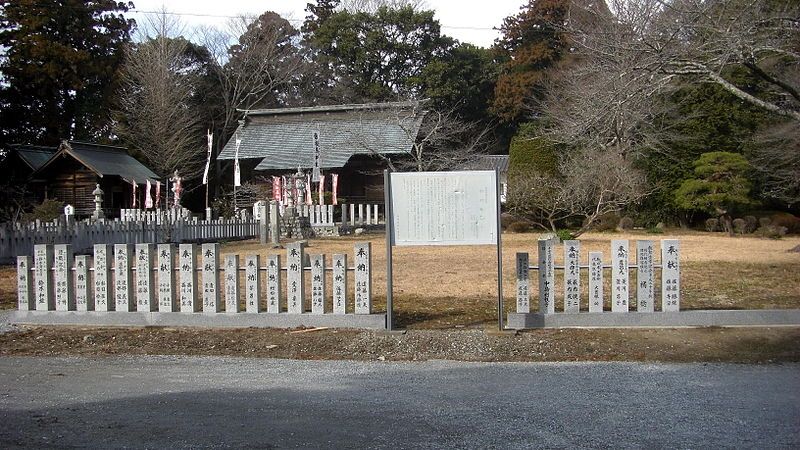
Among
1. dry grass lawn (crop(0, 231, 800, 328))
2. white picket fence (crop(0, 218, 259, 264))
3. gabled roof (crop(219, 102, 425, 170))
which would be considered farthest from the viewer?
gabled roof (crop(219, 102, 425, 170))

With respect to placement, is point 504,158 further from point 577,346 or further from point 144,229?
point 577,346

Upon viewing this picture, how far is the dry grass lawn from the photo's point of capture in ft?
31.2

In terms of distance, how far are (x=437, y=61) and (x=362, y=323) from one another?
108 feet

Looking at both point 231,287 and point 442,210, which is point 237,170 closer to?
point 231,287

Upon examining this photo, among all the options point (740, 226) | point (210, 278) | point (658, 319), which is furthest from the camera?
point (740, 226)

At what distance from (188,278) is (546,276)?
4.36 m

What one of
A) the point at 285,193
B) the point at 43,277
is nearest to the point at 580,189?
the point at 285,193

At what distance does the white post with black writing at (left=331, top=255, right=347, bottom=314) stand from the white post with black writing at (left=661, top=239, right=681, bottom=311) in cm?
377

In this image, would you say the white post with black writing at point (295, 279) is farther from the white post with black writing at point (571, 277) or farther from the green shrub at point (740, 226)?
the green shrub at point (740, 226)

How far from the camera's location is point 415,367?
6707 mm

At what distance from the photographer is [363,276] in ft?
27.1

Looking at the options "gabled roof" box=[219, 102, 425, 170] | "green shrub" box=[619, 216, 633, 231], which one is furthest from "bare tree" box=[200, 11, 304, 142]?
"green shrub" box=[619, 216, 633, 231]

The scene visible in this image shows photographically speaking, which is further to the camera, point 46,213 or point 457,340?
point 46,213

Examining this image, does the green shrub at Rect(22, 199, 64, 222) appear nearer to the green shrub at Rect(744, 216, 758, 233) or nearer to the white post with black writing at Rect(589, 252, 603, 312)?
the white post with black writing at Rect(589, 252, 603, 312)
